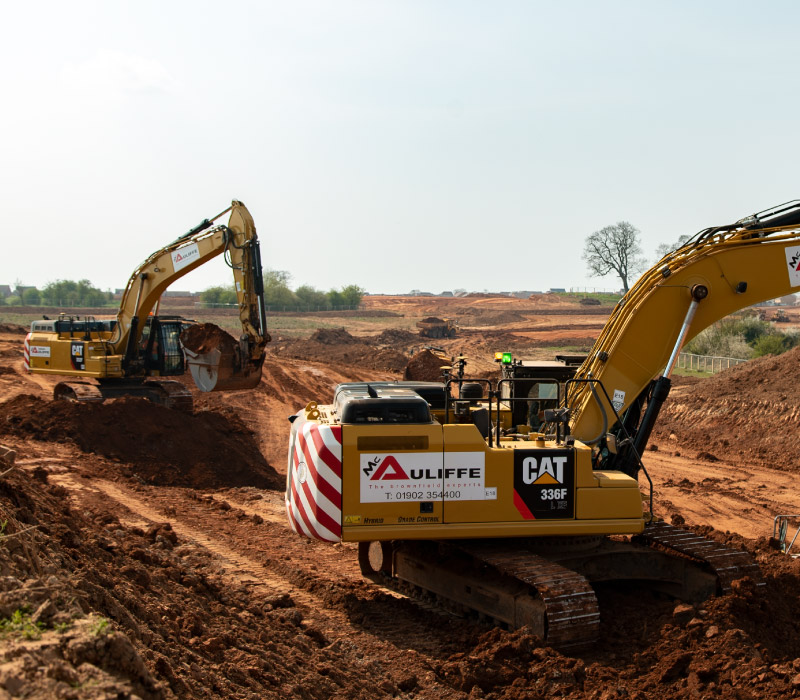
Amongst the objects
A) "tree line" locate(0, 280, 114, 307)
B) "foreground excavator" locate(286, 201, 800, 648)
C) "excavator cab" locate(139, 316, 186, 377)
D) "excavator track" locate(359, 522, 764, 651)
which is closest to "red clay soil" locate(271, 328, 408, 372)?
"excavator cab" locate(139, 316, 186, 377)

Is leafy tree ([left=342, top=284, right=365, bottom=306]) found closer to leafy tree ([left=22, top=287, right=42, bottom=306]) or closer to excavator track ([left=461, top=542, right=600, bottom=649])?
leafy tree ([left=22, top=287, right=42, bottom=306])

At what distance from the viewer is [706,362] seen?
32.7 metres

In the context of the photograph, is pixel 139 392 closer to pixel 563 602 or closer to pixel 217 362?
pixel 217 362

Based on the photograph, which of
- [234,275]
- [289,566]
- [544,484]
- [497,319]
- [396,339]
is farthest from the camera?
[497,319]

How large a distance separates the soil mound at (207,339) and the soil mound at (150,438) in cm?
164

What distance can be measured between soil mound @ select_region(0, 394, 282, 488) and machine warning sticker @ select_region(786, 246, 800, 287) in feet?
32.7

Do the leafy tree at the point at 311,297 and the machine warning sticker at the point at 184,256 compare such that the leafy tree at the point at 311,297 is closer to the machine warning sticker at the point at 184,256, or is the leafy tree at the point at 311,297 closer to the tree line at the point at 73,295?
the tree line at the point at 73,295

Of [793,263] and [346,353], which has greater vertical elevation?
[793,263]

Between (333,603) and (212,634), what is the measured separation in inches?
97.2

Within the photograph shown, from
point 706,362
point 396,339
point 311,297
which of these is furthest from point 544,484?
point 311,297

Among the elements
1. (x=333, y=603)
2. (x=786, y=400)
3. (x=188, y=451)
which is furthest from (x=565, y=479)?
(x=786, y=400)

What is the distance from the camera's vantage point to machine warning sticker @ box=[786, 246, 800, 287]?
29.5 ft

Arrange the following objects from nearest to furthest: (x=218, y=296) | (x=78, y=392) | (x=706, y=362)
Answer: (x=78, y=392), (x=706, y=362), (x=218, y=296)

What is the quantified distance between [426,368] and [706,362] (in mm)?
13333
